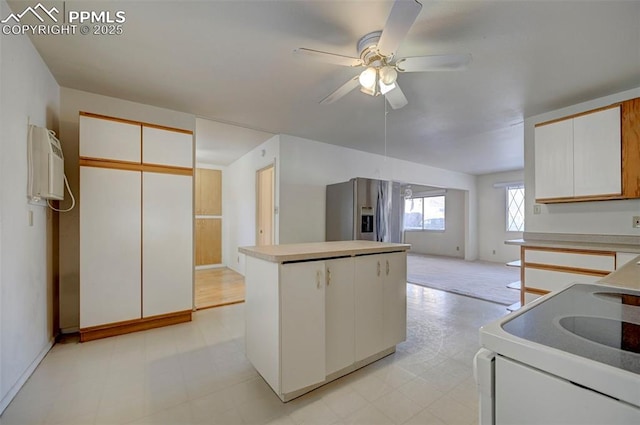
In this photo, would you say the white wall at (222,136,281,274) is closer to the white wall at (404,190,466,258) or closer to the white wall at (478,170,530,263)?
the white wall at (404,190,466,258)

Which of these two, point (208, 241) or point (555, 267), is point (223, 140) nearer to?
point (208, 241)

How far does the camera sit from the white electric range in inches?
18.2

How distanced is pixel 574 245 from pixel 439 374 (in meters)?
→ 2.03

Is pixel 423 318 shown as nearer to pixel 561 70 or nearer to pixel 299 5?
pixel 561 70

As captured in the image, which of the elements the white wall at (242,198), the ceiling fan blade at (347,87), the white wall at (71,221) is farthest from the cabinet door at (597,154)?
the white wall at (71,221)

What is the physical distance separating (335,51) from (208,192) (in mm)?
4994

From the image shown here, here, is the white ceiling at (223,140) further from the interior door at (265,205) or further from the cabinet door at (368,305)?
the cabinet door at (368,305)

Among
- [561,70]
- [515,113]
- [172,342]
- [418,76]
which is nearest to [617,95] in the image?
[515,113]

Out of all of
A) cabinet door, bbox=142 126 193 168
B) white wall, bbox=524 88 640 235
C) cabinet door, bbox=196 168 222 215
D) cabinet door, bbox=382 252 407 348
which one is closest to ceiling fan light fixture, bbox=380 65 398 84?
cabinet door, bbox=382 252 407 348

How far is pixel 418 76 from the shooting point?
93.4 inches

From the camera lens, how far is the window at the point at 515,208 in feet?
22.2

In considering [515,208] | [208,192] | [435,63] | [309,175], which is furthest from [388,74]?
[515,208]

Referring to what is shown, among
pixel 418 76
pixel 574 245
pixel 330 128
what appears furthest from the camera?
pixel 330 128

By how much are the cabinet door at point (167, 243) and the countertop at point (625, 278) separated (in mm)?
3247
